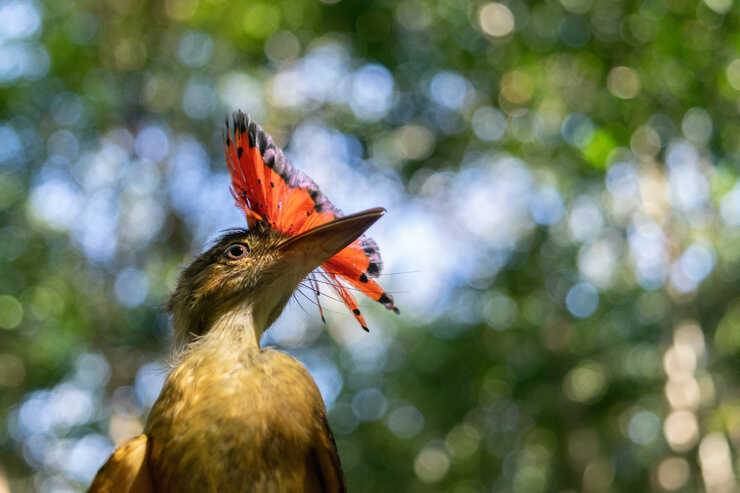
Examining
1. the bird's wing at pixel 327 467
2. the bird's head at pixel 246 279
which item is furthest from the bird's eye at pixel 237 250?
the bird's wing at pixel 327 467

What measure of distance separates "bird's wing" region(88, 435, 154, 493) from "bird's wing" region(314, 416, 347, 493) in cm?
52

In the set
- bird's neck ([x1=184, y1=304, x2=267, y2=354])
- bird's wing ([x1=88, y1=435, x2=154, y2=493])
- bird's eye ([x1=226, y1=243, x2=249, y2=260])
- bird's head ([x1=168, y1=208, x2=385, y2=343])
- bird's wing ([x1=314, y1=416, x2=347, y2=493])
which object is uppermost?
bird's eye ([x1=226, y1=243, x2=249, y2=260])

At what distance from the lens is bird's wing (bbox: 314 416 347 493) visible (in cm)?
306

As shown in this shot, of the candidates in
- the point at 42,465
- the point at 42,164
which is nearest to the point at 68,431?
the point at 42,465

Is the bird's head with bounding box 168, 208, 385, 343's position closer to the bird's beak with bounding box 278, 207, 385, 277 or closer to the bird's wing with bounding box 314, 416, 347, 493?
the bird's beak with bounding box 278, 207, 385, 277

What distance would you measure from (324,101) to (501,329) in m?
4.72

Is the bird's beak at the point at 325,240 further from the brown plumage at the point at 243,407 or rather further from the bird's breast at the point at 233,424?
the bird's breast at the point at 233,424

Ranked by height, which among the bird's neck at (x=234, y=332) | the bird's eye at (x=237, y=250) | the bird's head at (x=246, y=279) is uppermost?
the bird's eye at (x=237, y=250)

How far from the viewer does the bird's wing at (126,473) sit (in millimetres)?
2912

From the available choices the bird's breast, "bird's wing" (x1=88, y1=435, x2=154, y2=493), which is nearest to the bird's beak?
the bird's breast

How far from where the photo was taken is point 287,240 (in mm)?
3377

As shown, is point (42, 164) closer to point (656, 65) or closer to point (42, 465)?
point (42, 465)

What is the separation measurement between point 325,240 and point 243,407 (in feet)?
1.94

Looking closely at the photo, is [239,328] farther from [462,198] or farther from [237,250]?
[462,198]
